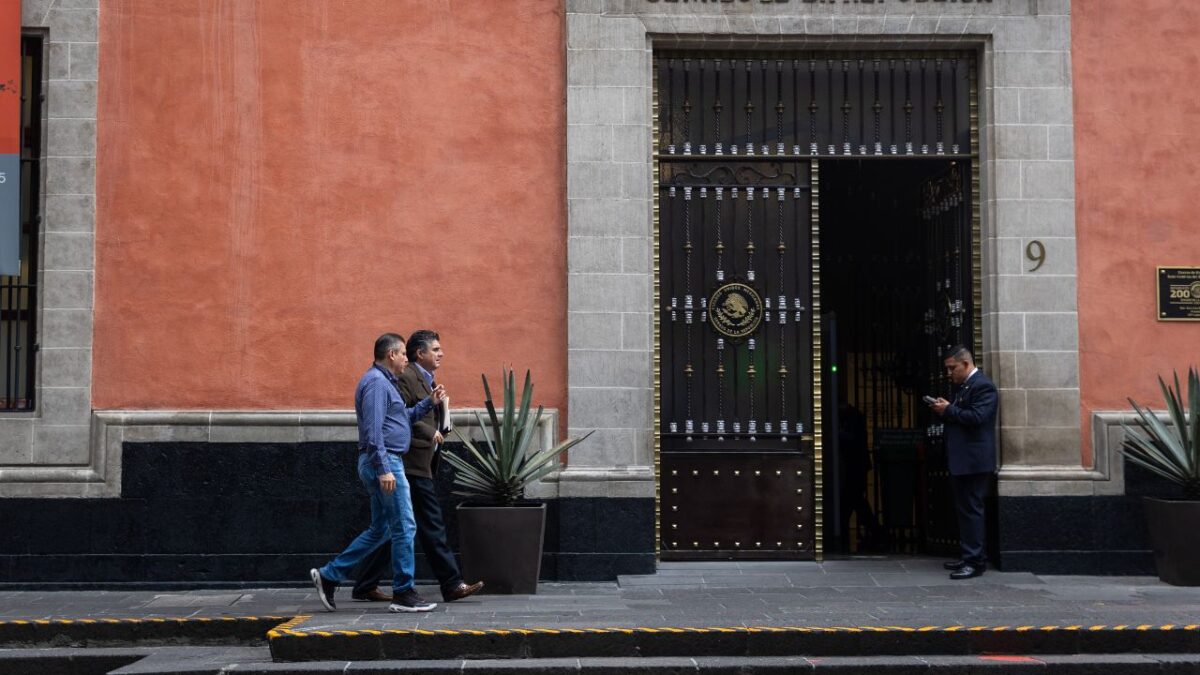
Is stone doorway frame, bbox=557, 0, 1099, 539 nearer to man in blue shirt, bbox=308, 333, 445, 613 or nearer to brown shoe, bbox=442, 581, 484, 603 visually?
brown shoe, bbox=442, 581, 484, 603

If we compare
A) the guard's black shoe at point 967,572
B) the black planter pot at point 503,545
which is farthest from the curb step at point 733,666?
the guard's black shoe at point 967,572

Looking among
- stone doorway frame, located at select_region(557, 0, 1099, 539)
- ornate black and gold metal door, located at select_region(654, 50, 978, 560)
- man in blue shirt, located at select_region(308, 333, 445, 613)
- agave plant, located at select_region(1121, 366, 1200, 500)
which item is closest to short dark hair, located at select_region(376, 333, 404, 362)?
man in blue shirt, located at select_region(308, 333, 445, 613)

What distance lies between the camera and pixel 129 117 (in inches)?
451

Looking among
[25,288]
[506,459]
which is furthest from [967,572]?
[25,288]

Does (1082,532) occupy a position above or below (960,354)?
below

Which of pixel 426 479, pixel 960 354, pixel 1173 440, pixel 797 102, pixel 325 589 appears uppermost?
pixel 797 102

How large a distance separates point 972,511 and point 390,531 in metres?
4.60

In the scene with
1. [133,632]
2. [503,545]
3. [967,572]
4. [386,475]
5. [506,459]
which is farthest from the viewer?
[967,572]

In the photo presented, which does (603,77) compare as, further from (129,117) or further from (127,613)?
(127,613)

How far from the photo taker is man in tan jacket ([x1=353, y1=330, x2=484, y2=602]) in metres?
9.92

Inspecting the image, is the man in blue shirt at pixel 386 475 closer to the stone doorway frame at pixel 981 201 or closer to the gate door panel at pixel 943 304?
the stone doorway frame at pixel 981 201

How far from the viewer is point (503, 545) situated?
34.1ft

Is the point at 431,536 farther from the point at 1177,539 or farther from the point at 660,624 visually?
the point at 1177,539

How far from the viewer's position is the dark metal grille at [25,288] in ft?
37.5
